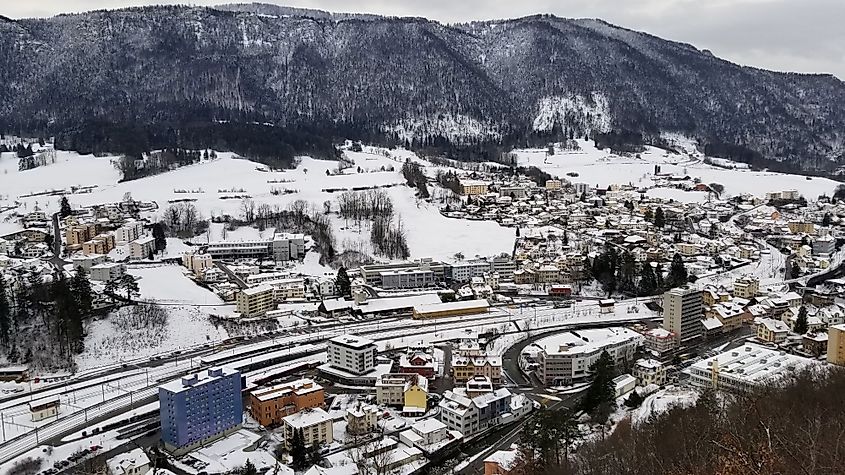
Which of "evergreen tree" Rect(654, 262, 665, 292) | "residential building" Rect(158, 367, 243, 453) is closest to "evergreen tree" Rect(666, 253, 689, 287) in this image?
"evergreen tree" Rect(654, 262, 665, 292)

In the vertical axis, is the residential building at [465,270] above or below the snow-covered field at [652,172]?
below

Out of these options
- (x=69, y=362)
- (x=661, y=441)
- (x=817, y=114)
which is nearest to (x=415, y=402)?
(x=661, y=441)

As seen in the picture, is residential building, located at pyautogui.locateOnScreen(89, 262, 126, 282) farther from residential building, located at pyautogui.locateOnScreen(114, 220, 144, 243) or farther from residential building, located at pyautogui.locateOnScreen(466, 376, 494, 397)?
residential building, located at pyautogui.locateOnScreen(466, 376, 494, 397)

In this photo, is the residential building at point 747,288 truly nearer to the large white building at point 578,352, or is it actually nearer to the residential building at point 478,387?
the large white building at point 578,352

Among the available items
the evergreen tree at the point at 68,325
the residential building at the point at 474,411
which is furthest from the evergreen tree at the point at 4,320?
the residential building at the point at 474,411

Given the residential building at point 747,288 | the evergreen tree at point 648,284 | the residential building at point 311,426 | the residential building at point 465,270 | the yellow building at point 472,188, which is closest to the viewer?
the residential building at point 311,426

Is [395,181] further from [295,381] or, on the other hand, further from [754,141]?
[754,141]
